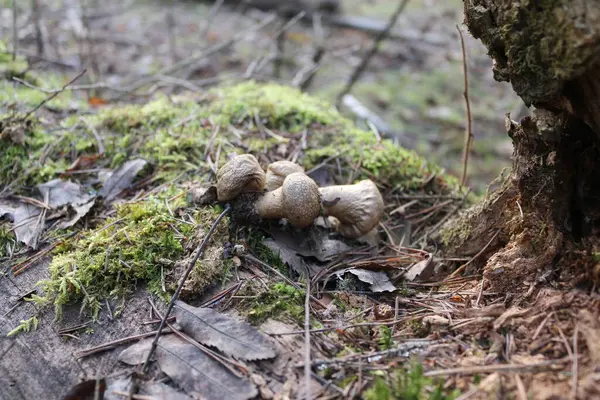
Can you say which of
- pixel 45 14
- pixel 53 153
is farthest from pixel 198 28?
pixel 53 153

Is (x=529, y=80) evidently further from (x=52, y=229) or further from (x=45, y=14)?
(x=45, y=14)

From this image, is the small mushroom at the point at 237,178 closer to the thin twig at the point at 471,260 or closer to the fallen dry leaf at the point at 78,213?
the fallen dry leaf at the point at 78,213

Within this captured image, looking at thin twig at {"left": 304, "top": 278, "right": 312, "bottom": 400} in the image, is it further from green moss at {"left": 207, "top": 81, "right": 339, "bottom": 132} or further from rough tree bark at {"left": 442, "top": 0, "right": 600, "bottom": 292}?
green moss at {"left": 207, "top": 81, "right": 339, "bottom": 132}

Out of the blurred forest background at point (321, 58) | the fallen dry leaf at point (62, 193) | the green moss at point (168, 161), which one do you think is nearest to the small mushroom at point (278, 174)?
the green moss at point (168, 161)

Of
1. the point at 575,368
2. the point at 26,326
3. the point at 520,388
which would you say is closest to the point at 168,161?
the point at 26,326

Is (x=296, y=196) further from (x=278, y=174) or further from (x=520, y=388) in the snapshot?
(x=520, y=388)

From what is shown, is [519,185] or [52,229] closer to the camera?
[519,185]
